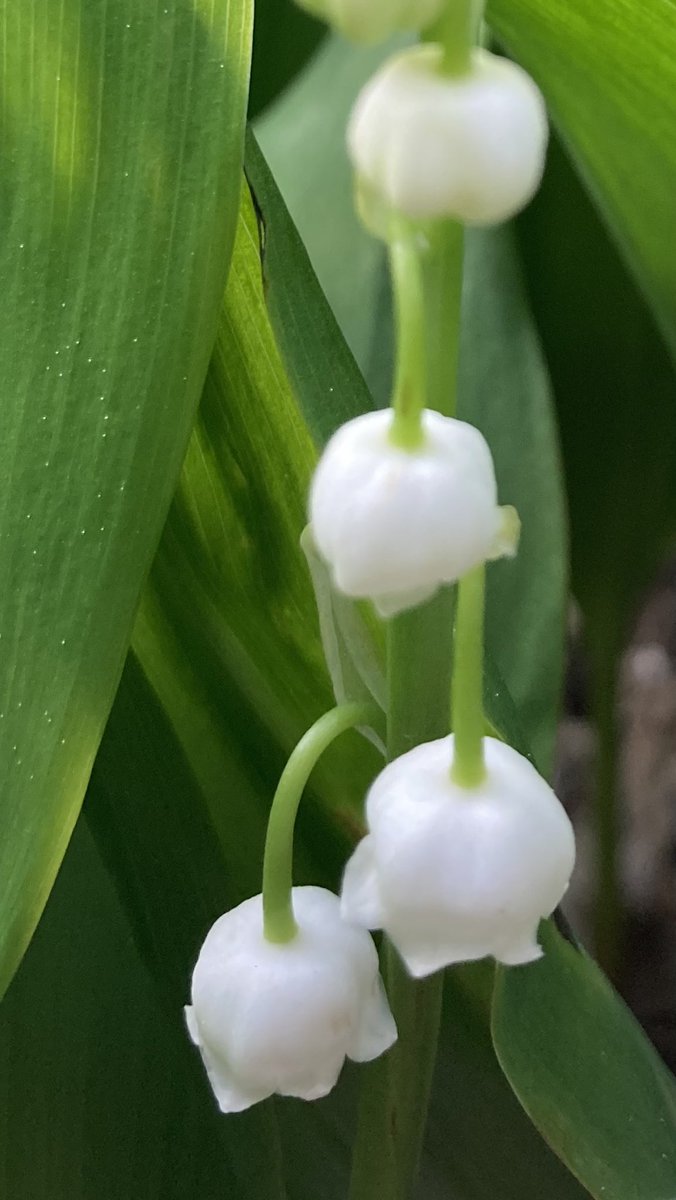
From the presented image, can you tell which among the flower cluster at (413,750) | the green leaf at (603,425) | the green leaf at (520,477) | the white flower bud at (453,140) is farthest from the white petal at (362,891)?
the green leaf at (603,425)

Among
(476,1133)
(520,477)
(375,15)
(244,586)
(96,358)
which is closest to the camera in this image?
(375,15)

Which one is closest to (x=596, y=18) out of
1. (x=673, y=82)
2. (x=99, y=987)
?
(x=673, y=82)

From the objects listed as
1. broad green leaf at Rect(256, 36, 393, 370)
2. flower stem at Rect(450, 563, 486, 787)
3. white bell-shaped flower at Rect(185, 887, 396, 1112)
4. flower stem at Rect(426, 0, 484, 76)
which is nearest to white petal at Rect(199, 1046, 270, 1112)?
white bell-shaped flower at Rect(185, 887, 396, 1112)

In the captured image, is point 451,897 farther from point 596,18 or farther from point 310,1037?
point 596,18

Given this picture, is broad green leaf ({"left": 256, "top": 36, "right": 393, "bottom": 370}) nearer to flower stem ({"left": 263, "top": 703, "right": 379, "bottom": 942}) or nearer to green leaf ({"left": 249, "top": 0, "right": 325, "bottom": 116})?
green leaf ({"left": 249, "top": 0, "right": 325, "bottom": 116})

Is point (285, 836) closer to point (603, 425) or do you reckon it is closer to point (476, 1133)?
point (476, 1133)

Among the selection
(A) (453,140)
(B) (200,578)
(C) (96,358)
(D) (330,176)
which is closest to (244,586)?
(B) (200,578)

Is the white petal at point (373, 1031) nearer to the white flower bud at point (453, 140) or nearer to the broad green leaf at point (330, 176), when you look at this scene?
the white flower bud at point (453, 140)
